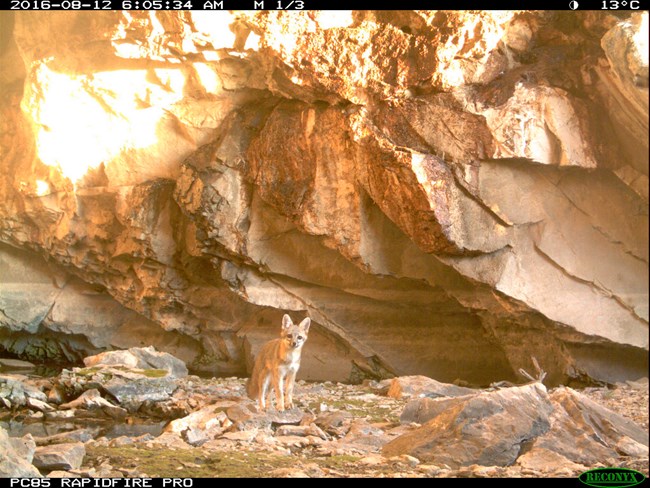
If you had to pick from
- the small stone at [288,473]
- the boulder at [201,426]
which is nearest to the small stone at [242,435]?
the boulder at [201,426]

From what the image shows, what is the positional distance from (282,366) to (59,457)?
239cm

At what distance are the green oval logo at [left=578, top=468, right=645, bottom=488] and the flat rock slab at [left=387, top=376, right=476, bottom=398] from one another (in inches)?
145

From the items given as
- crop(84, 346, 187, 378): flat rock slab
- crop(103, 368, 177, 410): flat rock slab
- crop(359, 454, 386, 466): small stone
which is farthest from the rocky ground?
crop(84, 346, 187, 378): flat rock slab

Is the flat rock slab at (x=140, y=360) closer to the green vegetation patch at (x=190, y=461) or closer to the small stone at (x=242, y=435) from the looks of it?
the small stone at (x=242, y=435)

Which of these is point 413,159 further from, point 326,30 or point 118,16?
point 118,16

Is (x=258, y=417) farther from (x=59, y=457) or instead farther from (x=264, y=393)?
(x=59, y=457)

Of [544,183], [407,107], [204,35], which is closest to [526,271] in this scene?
[544,183]

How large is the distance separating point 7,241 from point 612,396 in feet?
21.2

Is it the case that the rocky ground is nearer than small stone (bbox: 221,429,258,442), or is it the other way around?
the rocky ground

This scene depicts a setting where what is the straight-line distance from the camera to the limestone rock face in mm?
6840

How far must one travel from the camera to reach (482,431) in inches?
196

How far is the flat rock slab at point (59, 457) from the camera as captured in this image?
4.89 metres

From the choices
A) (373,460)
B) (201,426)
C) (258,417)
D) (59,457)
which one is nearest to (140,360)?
(201,426)

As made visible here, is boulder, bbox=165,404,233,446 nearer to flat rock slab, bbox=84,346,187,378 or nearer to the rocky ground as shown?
the rocky ground
